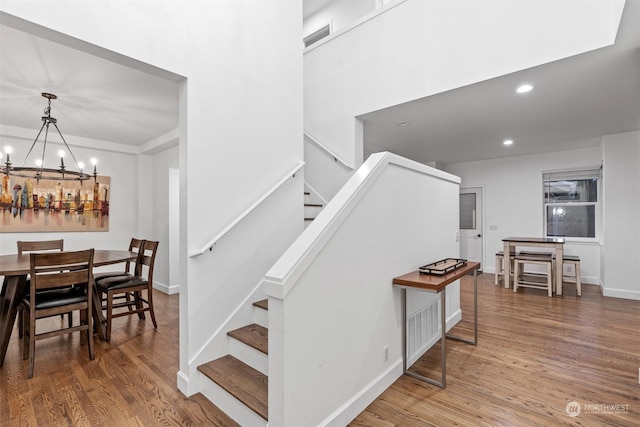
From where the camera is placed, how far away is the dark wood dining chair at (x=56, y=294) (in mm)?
2566

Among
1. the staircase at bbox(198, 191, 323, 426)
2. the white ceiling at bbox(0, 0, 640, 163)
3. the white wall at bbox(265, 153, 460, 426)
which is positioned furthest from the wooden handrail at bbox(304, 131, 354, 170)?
the staircase at bbox(198, 191, 323, 426)

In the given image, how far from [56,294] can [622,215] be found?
761 centimetres

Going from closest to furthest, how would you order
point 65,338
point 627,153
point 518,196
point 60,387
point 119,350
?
1. point 60,387
2. point 119,350
3. point 65,338
4. point 627,153
5. point 518,196

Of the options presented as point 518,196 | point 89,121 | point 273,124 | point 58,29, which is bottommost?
point 518,196

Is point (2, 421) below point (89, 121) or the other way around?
below

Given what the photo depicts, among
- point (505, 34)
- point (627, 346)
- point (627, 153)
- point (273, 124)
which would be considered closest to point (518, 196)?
point (627, 153)

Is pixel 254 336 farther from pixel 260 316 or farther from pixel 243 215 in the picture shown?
pixel 243 215

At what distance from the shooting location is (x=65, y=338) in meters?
3.31

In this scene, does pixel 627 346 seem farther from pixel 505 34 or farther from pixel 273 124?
pixel 273 124

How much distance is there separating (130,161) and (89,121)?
59.0 inches

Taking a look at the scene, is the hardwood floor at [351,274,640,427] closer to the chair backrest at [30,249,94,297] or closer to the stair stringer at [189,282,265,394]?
the stair stringer at [189,282,265,394]

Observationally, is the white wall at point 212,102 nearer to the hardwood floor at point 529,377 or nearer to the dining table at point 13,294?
the hardwood floor at point 529,377

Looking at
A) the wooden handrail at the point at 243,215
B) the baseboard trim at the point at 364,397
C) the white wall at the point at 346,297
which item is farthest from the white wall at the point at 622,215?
the wooden handrail at the point at 243,215

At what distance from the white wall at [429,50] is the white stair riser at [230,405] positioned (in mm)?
3058
